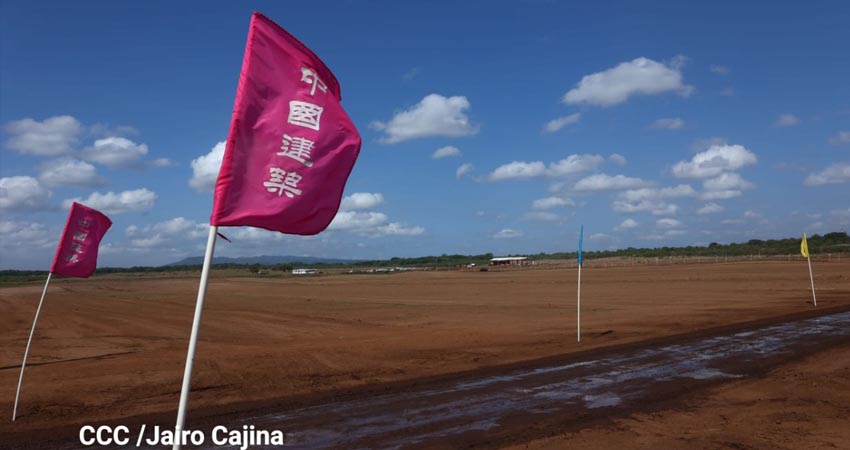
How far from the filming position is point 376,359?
12969 mm

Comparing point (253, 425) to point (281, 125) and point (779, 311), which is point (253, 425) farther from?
point (779, 311)

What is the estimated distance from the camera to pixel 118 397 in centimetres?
957

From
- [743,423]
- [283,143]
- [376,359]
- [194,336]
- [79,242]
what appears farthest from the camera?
[376,359]

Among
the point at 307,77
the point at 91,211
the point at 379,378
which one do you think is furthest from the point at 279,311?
the point at 307,77

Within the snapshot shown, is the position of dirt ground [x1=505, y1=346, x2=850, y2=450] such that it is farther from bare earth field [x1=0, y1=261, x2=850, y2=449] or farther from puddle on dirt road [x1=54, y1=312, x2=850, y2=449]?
puddle on dirt road [x1=54, y1=312, x2=850, y2=449]

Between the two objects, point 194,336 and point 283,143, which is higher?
point 283,143

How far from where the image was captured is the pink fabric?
8156mm

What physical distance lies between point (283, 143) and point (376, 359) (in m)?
9.84

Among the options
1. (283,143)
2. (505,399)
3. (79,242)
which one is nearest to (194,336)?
(283,143)

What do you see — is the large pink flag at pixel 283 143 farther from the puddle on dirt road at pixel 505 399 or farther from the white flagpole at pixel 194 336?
the puddle on dirt road at pixel 505 399

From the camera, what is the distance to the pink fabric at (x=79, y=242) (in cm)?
816

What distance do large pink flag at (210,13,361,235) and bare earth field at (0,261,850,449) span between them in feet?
14.0

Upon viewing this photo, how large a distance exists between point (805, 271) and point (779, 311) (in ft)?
89.7

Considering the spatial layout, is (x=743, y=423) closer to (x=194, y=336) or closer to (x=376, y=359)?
(x=194, y=336)
